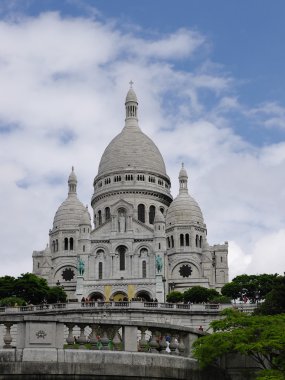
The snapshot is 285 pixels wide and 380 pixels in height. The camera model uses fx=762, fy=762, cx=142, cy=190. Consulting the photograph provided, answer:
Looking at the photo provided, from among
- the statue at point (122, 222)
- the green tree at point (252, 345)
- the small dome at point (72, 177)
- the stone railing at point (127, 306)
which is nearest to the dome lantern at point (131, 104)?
the small dome at point (72, 177)

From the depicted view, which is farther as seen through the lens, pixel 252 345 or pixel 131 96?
pixel 131 96

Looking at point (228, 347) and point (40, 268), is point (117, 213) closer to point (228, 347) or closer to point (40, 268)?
point (40, 268)

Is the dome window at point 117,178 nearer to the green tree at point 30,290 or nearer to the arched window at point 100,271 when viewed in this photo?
the arched window at point 100,271

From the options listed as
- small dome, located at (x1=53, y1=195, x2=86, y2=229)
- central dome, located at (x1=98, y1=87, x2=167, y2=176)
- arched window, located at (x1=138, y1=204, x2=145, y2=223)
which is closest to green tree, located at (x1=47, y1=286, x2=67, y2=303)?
small dome, located at (x1=53, y1=195, x2=86, y2=229)

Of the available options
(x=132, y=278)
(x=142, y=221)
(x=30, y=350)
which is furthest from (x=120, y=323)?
(x=142, y=221)

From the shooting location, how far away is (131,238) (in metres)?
100

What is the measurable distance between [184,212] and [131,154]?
15730 mm

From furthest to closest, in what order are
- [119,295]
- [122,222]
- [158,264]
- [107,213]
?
1. [107,213]
2. [122,222]
3. [158,264]
4. [119,295]

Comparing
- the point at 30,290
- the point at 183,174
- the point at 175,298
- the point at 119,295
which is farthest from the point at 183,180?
the point at 30,290

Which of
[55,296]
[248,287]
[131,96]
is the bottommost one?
[55,296]

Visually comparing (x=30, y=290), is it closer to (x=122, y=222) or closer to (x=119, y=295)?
(x=119, y=295)

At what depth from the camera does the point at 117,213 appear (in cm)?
10344

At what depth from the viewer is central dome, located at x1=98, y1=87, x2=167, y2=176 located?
382 ft

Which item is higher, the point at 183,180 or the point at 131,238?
the point at 183,180
